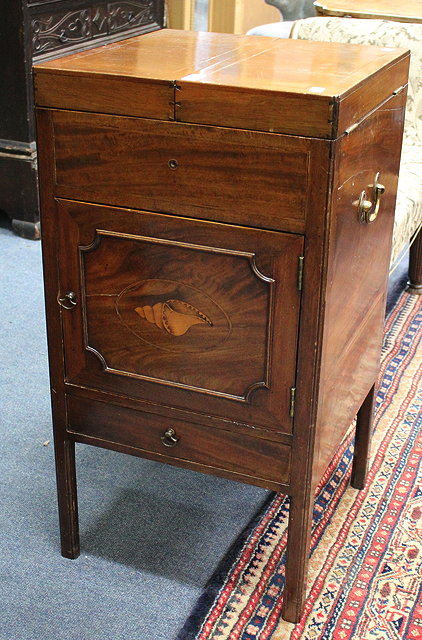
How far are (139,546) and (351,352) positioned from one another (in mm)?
609

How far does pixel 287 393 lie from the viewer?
4.77 feet

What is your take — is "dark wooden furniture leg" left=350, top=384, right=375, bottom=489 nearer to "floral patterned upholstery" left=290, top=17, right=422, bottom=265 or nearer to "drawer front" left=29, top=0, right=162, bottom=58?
"floral patterned upholstery" left=290, top=17, right=422, bottom=265

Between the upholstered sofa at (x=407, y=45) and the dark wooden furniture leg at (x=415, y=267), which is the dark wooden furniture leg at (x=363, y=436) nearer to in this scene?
the upholstered sofa at (x=407, y=45)

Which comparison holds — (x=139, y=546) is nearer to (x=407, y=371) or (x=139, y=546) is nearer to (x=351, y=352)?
(x=351, y=352)

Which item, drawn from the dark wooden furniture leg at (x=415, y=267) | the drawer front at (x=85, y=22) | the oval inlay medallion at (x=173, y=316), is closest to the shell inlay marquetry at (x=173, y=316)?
the oval inlay medallion at (x=173, y=316)

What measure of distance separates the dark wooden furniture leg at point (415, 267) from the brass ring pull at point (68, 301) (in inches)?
66.0

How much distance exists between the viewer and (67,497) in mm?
1740

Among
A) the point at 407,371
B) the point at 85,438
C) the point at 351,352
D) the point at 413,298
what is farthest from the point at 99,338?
the point at 413,298

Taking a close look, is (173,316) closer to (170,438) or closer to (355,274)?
(170,438)

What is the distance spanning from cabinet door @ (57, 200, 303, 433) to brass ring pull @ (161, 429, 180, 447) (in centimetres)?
6

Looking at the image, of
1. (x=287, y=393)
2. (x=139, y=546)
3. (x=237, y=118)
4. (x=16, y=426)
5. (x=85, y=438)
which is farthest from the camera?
(x=16, y=426)

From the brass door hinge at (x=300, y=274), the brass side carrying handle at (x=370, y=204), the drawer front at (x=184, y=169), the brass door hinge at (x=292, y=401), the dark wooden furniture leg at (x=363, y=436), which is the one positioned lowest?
the dark wooden furniture leg at (x=363, y=436)

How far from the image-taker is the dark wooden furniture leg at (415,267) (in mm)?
2986

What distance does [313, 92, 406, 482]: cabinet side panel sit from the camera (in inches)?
54.8
